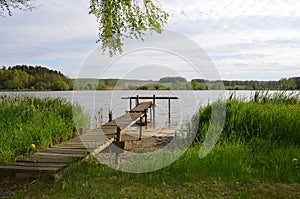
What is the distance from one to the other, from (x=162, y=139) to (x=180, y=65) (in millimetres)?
4476

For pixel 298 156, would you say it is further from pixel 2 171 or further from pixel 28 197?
pixel 2 171

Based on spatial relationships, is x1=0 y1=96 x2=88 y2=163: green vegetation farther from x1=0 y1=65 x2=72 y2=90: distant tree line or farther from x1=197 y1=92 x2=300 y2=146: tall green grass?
x1=0 y1=65 x2=72 y2=90: distant tree line

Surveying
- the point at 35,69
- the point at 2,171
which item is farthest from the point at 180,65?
the point at 35,69

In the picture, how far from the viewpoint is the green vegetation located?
6.19 meters

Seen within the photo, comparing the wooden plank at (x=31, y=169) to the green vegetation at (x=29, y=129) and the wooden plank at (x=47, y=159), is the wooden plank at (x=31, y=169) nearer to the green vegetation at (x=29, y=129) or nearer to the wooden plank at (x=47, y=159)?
the wooden plank at (x=47, y=159)

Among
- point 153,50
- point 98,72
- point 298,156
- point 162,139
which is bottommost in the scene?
point 162,139

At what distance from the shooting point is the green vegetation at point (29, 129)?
20.3ft

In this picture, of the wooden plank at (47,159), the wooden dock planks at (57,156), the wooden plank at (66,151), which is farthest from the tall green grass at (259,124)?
the wooden plank at (47,159)

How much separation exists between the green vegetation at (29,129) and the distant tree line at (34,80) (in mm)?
9470

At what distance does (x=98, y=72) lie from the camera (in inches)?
273

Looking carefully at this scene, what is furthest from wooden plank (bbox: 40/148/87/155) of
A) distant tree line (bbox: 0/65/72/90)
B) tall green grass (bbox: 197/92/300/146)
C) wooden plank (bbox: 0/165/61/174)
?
distant tree line (bbox: 0/65/72/90)

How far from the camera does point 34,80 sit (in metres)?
24.9

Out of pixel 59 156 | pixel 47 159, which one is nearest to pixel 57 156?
pixel 59 156

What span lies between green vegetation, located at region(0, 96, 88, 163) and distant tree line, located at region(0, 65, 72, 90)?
9.47 meters
